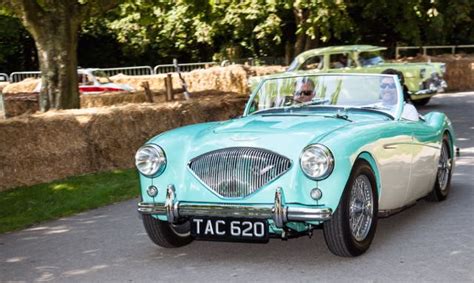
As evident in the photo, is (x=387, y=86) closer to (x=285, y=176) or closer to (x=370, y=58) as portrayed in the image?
(x=285, y=176)

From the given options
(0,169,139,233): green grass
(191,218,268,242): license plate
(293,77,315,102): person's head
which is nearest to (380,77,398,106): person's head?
(293,77,315,102): person's head

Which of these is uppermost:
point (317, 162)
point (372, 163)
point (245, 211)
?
point (317, 162)

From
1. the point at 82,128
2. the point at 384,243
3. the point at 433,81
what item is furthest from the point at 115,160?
the point at 433,81

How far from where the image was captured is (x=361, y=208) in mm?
5824

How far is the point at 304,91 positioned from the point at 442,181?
6.33ft

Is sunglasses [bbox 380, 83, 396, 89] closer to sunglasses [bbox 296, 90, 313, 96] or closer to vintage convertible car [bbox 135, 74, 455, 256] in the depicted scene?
vintage convertible car [bbox 135, 74, 455, 256]

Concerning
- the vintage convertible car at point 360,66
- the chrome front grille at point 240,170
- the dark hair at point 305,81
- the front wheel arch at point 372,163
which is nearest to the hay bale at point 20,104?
the vintage convertible car at point 360,66

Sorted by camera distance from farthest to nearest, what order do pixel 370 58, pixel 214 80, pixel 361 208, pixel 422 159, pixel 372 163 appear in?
pixel 214 80 → pixel 370 58 → pixel 422 159 → pixel 372 163 → pixel 361 208

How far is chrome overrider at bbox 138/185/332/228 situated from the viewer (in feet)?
17.4

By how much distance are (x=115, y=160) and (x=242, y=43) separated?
2412cm

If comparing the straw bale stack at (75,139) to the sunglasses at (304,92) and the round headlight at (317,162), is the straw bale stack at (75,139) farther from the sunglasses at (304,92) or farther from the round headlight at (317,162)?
the round headlight at (317,162)

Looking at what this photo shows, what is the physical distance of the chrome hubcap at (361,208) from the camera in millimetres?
5699

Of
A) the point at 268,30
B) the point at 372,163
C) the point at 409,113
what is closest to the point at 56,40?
the point at 409,113

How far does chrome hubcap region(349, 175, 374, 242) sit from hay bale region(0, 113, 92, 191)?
559cm
